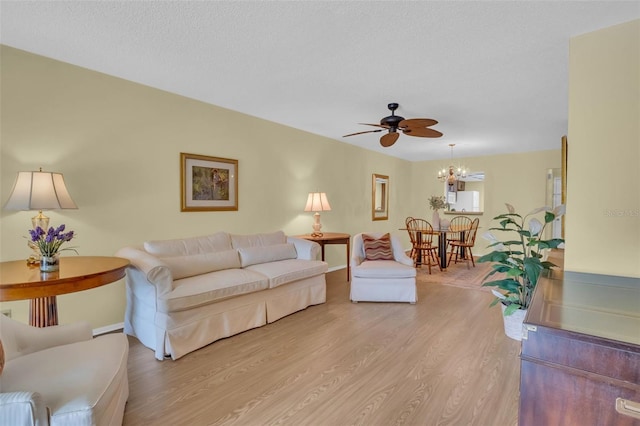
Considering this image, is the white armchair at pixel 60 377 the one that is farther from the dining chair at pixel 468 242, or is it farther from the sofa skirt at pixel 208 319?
the dining chair at pixel 468 242

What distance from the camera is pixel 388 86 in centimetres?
295

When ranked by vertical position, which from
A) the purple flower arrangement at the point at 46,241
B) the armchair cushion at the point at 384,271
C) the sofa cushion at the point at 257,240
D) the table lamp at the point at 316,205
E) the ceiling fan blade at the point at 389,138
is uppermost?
the ceiling fan blade at the point at 389,138

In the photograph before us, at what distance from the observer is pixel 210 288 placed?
2.56 metres

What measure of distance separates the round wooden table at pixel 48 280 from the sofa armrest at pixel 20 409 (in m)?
0.88

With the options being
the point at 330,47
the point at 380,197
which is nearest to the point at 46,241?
the point at 330,47

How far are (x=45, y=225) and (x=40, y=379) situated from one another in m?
1.40

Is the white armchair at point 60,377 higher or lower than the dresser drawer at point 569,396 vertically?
lower

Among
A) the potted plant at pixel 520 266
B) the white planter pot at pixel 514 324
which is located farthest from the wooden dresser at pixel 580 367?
the white planter pot at pixel 514 324

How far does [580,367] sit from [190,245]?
3.02m

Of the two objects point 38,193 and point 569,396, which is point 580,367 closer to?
point 569,396

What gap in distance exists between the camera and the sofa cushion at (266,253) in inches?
132

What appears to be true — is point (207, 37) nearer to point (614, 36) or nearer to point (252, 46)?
point (252, 46)

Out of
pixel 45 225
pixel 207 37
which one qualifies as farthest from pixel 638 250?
pixel 45 225

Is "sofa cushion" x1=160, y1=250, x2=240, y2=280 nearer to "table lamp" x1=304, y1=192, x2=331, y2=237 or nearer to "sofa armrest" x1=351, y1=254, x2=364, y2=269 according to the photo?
"sofa armrest" x1=351, y1=254, x2=364, y2=269
